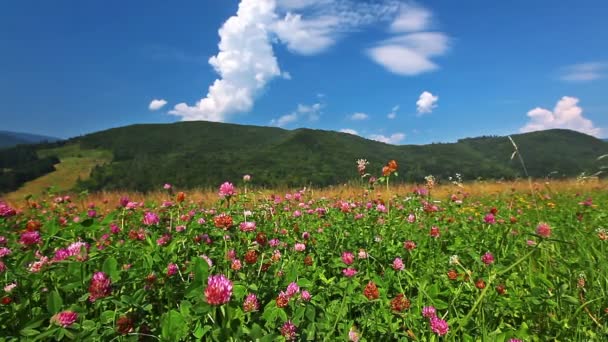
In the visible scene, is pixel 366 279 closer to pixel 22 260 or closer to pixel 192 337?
pixel 192 337

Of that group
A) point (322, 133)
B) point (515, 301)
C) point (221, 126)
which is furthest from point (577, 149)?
point (515, 301)

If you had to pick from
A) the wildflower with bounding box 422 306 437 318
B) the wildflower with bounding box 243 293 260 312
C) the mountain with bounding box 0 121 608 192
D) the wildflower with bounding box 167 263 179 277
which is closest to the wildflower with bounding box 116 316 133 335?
the wildflower with bounding box 167 263 179 277

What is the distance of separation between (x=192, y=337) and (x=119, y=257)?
0.99 metres

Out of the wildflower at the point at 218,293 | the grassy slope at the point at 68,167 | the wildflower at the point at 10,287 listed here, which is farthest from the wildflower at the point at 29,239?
the grassy slope at the point at 68,167

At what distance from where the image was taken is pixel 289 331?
1608mm

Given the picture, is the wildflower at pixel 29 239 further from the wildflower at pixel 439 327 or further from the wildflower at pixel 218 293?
the wildflower at pixel 439 327

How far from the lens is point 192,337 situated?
1750mm

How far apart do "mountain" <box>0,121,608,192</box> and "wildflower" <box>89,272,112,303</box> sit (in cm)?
5604

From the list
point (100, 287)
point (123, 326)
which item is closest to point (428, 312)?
point (123, 326)

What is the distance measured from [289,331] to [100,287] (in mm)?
906

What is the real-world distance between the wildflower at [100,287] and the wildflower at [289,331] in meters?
0.84

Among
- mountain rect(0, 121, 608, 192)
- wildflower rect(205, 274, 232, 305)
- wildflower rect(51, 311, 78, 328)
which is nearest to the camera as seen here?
wildflower rect(205, 274, 232, 305)

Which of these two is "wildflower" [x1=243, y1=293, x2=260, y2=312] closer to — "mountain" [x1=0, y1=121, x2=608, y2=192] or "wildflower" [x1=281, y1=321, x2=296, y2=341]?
"wildflower" [x1=281, y1=321, x2=296, y2=341]

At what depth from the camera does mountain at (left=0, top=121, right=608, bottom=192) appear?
66.9 m
